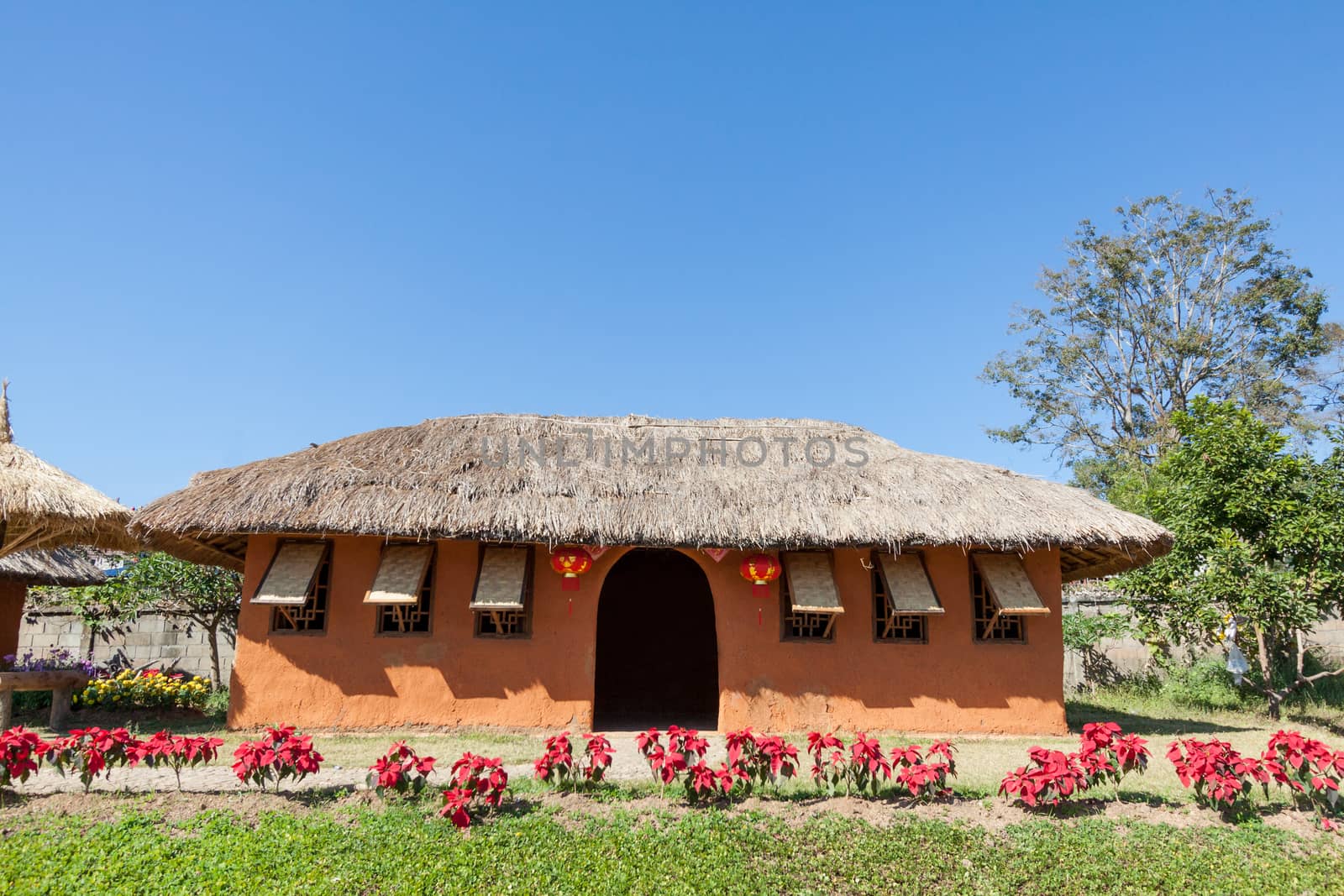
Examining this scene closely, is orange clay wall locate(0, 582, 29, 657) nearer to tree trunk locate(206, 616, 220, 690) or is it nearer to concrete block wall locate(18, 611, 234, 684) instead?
concrete block wall locate(18, 611, 234, 684)

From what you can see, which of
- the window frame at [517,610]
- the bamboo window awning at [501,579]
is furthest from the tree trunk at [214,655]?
the bamboo window awning at [501,579]

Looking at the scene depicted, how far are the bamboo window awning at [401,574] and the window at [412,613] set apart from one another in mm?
88

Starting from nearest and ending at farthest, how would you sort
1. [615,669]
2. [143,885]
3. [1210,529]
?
[143,885] < [1210,529] < [615,669]

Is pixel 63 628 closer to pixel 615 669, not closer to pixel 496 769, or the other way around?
pixel 615 669

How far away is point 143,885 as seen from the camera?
4.59 m

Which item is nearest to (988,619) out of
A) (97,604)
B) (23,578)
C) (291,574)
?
(291,574)

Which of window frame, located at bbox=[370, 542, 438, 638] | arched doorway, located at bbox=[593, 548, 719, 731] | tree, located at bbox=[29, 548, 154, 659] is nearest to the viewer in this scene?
window frame, located at bbox=[370, 542, 438, 638]

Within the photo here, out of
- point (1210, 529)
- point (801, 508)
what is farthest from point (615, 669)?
point (1210, 529)

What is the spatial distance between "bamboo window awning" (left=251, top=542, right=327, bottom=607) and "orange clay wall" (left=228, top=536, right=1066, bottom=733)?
0.19 metres

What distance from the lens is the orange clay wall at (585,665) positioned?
8711mm

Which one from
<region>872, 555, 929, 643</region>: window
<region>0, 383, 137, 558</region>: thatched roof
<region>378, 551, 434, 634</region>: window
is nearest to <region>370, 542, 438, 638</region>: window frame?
<region>378, 551, 434, 634</region>: window

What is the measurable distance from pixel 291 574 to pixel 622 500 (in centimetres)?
346

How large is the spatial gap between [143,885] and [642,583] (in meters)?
8.51

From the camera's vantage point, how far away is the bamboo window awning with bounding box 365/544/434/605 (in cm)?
843
